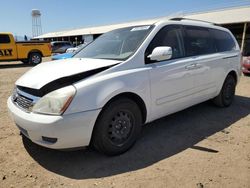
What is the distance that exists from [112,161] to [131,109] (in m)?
0.73

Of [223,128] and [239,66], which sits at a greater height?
[239,66]

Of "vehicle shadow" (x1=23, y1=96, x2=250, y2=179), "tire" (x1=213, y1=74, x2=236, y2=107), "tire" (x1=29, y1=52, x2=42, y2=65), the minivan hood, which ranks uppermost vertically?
the minivan hood

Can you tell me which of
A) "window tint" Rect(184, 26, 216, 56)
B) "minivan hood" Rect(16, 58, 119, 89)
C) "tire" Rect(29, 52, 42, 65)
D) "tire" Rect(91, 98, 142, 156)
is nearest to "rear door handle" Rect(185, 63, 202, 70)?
"window tint" Rect(184, 26, 216, 56)

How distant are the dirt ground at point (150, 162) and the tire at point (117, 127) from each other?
156mm

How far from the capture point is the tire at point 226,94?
18.8 ft

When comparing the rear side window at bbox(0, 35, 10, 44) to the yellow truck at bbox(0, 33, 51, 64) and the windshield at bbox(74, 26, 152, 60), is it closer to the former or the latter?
the yellow truck at bbox(0, 33, 51, 64)

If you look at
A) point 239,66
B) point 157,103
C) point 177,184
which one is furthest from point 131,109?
point 239,66

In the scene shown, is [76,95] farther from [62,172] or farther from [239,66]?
[239,66]

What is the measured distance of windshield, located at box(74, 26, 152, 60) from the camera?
390 cm

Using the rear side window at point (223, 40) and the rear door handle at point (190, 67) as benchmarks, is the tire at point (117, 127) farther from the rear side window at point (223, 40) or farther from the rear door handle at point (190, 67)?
the rear side window at point (223, 40)

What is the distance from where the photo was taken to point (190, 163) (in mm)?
3410

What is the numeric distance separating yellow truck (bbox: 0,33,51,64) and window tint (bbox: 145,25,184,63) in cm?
1465

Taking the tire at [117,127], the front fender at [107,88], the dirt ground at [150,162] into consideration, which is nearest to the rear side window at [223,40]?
the dirt ground at [150,162]

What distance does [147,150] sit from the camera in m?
3.77
